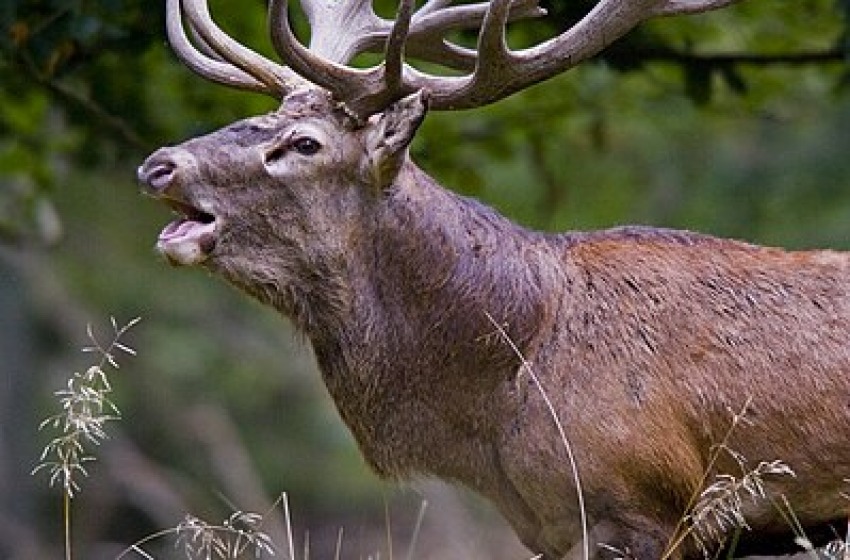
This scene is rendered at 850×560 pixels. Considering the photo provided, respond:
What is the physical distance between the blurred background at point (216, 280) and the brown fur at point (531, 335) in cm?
28

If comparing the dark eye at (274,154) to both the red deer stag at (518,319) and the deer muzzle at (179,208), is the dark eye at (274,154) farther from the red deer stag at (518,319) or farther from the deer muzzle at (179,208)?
the deer muzzle at (179,208)

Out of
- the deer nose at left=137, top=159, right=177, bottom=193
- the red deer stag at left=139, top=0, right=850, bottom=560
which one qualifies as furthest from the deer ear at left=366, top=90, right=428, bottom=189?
the deer nose at left=137, top=159, right=177, bottom=193

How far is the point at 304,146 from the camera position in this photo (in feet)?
24.6

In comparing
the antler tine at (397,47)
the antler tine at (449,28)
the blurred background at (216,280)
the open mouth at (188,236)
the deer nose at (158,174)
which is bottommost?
the blurred background at (216,280)

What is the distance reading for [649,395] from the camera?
7.37m

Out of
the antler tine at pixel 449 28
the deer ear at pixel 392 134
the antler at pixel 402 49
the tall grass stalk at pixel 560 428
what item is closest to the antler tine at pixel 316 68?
the antler at pixel 402 49

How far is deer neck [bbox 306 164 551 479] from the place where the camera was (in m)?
7.56

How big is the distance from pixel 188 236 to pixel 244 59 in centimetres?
81

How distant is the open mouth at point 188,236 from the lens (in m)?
7.32

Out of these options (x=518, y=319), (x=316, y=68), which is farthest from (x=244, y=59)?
(x=518, y=319)

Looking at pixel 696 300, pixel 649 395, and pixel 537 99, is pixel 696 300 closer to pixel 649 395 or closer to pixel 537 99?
pixel 649 395

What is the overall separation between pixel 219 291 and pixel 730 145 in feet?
14.2

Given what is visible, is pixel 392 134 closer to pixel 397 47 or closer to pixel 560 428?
pixel 397 47

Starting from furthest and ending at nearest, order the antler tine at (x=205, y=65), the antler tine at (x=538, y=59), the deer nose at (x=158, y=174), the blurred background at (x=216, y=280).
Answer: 1. the blurred background at (x=216, y=280)
2. the antler tine at (x=205, y=65)
3. the antler tine at (x=538, y=59)
4. the deer nose at (x=158, y=174)
